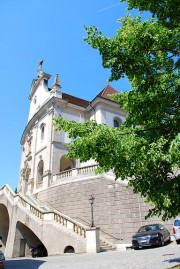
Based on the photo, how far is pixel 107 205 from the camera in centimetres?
1998

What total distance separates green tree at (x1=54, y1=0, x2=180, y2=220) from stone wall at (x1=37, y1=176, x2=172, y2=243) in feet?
39.0

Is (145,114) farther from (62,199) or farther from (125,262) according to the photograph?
(62,199)

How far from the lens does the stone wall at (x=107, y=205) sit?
18.3 m

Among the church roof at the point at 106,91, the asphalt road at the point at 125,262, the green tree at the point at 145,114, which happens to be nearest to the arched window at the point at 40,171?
the church roof at the point at 106,91

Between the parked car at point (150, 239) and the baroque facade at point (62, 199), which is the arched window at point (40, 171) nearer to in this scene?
the baroque facade at point (62, 199)

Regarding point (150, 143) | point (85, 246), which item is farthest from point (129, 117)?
point (85, 246)

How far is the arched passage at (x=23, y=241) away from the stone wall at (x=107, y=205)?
3376mm

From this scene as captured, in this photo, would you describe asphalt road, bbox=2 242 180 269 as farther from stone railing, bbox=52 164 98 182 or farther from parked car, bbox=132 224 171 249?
stone railing, bbox=52 164 98 182

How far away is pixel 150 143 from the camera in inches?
259

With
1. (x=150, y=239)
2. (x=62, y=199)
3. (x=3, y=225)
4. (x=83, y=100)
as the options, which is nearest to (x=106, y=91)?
(x=83, y=100)

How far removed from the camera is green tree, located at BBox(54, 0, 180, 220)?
647 centimetres

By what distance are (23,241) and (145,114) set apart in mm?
17100

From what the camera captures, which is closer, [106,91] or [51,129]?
[51,129]

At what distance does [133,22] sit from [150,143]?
3.45 metres
